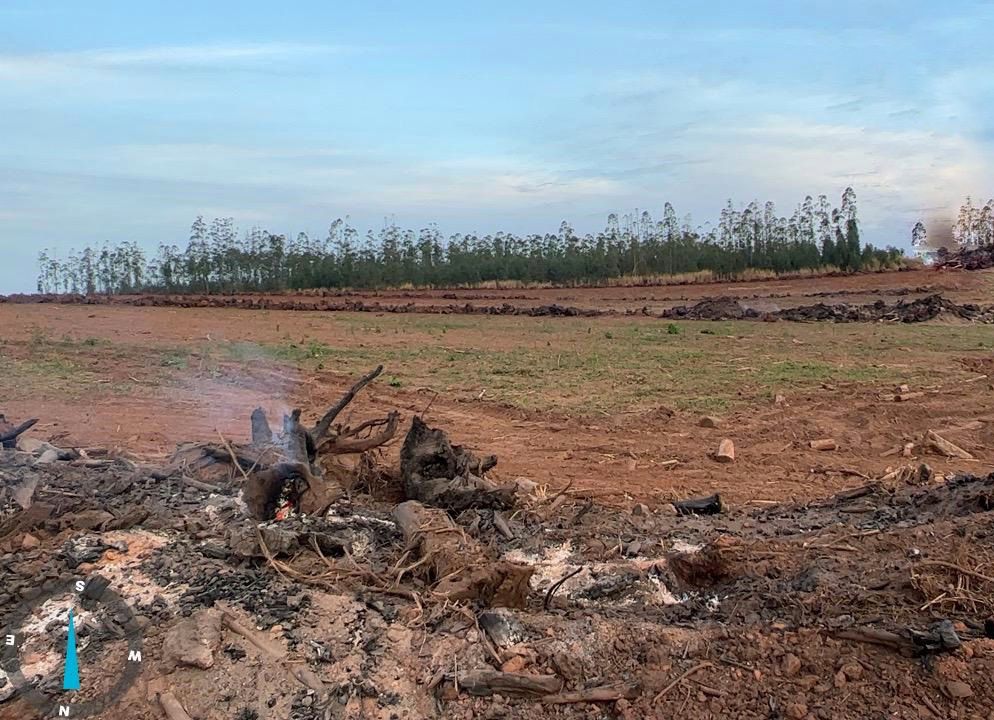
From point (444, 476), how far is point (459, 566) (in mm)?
1719

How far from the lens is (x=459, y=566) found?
4117 mm

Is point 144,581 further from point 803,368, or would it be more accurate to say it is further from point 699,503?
point 803,368

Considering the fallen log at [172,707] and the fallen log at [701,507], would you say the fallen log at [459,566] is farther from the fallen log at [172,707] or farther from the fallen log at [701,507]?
the fallen log at [701,507]

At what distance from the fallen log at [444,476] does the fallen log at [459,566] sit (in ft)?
2.38

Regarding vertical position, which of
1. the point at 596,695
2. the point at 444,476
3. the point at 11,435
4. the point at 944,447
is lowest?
the point at 944,447

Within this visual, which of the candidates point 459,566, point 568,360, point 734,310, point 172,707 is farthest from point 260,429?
point 734,310

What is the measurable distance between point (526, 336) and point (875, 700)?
51.0 ft

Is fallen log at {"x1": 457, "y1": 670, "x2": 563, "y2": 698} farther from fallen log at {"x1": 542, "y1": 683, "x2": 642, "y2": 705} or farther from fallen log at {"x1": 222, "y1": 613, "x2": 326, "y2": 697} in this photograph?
fallen log at {"x1": 222, "y1": 613, "x2": 326, "y2": 697}

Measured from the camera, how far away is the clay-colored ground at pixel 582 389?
7.98 meters

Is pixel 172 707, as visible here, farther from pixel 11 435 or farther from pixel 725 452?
pixel 725 452

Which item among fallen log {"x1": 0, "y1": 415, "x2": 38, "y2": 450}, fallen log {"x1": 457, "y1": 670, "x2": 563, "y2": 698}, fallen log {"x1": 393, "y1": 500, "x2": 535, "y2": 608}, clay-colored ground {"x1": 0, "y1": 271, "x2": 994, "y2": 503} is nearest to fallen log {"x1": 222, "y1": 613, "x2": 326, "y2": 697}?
fallen log {"x1": 457, "y1": 670, "x2": 563, "y2": 698}

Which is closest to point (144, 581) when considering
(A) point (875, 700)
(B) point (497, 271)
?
(A) point (875, 700)

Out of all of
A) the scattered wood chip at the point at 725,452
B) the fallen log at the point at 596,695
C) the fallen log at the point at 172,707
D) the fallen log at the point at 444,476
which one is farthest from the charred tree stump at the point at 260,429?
the scattered wood chip at the point at 725,452

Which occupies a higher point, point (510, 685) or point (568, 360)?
point (568, 360)
